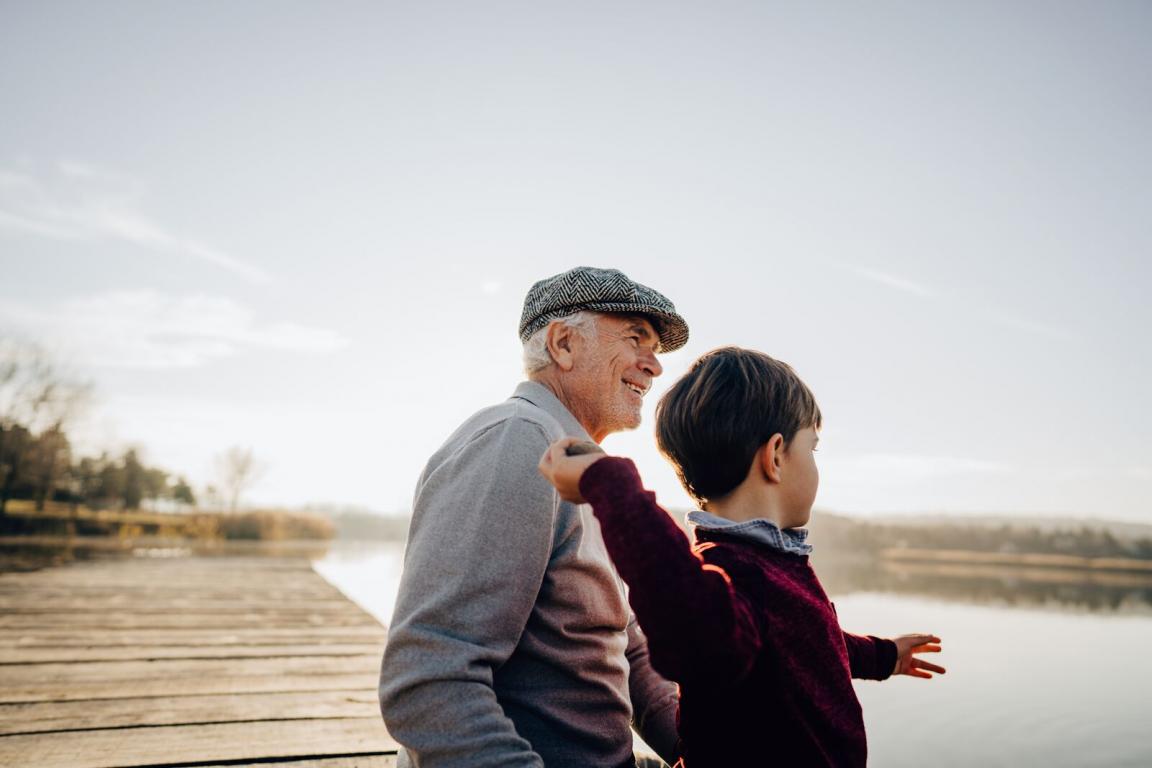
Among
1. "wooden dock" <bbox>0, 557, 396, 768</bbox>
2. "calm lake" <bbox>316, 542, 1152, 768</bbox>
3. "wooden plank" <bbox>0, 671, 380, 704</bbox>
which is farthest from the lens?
"calm lake" <bbox>316, 542, 1152, 768</bbox>

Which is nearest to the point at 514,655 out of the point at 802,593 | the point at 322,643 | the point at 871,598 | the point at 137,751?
the point at 802,593

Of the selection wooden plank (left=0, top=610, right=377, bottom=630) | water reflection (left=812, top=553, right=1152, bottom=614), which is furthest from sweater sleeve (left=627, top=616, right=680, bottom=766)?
water reflection (left=812, top=553, right=1152, bottom=614)

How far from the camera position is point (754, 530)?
1.13m

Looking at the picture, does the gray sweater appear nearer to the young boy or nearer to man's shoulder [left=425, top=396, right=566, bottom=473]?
man's shoulder [left=425, top=396, right=566, bottom=473]

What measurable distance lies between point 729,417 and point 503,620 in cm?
52

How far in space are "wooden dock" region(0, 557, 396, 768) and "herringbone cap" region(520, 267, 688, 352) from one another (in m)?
1.40

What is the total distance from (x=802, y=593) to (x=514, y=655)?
0.52 m

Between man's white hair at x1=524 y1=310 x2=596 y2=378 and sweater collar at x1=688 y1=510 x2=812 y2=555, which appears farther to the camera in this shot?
man's white hair at x1=524 y1=310 x2=596 y2=378

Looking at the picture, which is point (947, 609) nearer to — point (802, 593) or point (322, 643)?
point (322, 643)

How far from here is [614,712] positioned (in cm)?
133

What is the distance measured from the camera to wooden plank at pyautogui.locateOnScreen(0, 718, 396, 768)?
193 cm

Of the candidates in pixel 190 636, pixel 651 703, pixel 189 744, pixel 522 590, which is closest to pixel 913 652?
pixel 651 703

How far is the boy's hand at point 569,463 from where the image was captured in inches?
38.5

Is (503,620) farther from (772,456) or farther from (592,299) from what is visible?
(592,299)
